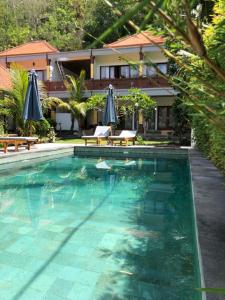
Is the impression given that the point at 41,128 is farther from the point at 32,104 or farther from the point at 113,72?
the point at 113,72

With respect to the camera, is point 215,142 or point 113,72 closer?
point 215,142

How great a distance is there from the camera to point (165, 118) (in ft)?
84.8

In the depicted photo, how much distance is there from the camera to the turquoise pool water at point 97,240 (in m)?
3.55

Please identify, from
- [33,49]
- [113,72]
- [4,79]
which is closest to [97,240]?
[4,79]

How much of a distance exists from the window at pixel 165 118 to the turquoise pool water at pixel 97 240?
16.6 metres

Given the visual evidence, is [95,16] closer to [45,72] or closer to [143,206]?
[45,72]

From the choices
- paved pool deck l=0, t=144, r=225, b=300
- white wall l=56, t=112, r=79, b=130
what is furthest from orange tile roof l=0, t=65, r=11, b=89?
paved pool deck l=0, t=144, r=225, b=300

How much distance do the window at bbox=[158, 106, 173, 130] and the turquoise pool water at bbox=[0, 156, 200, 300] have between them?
16.6m

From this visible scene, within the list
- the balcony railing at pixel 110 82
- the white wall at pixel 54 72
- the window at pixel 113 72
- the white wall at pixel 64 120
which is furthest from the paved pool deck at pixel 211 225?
the white wall at pixel 54 72

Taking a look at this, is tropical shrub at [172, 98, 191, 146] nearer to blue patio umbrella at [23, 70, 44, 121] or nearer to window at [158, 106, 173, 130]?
window at [158, 106, 173, 130]

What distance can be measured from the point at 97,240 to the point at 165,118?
71.1ft

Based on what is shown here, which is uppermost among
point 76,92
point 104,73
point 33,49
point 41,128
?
point 33,49

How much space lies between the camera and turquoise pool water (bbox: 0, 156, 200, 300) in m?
3.55

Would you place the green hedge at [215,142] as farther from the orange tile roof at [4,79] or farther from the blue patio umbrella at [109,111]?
the orange tile roof at [4,79]
